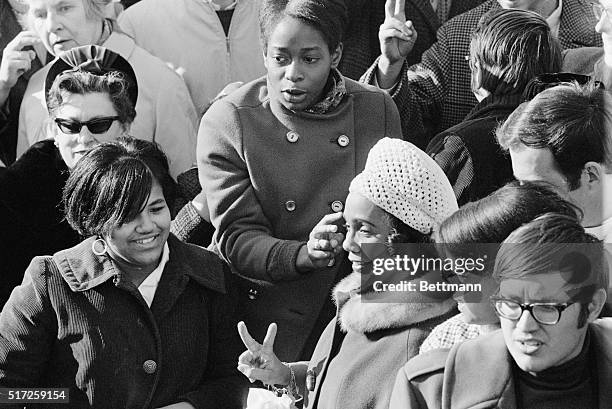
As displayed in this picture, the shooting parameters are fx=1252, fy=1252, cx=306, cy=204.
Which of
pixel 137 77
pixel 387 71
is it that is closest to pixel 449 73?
pixel 387 71

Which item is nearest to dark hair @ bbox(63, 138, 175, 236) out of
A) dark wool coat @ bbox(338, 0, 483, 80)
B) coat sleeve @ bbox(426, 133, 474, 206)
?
coat sleeve @ bbox(426, 133, 474, 206)

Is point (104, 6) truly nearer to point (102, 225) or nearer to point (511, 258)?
point (102, 225)

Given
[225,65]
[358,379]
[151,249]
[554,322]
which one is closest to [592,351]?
[554,322]

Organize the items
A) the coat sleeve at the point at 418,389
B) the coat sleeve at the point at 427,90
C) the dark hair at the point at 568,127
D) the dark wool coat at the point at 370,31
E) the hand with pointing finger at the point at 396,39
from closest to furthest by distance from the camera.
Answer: the coat sleeve at the point at 418,389 → the dark hair at the point at 568,127 → the hand with pointing finger at the point at 396,39 → the coat sleeve at the point at 427,90 → the dark wool coat at the point at 370,31

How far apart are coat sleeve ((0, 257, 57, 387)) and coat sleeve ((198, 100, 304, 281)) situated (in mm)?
630

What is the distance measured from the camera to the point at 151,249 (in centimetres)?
379

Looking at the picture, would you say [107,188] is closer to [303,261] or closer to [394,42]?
[303,261]

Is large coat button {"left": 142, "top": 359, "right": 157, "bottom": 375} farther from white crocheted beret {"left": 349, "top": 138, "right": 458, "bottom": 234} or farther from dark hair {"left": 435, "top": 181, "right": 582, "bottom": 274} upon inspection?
dark hair {"left": 435, "top": 181, "right": 582, "bottom": 274}

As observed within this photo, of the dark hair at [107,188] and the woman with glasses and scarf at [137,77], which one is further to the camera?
the woman with glasses and scarf at [137,77]

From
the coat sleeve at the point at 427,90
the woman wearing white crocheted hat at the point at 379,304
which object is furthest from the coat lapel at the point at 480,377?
the coat sleeve at the point at 427,90

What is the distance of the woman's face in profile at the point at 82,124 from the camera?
4387mm

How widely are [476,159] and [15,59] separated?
194cm

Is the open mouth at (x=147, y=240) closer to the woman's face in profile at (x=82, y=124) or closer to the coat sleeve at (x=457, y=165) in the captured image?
the woman's face in profile at (x=82, y=124)

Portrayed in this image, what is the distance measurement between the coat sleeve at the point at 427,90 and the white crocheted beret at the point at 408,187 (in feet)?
3.89
